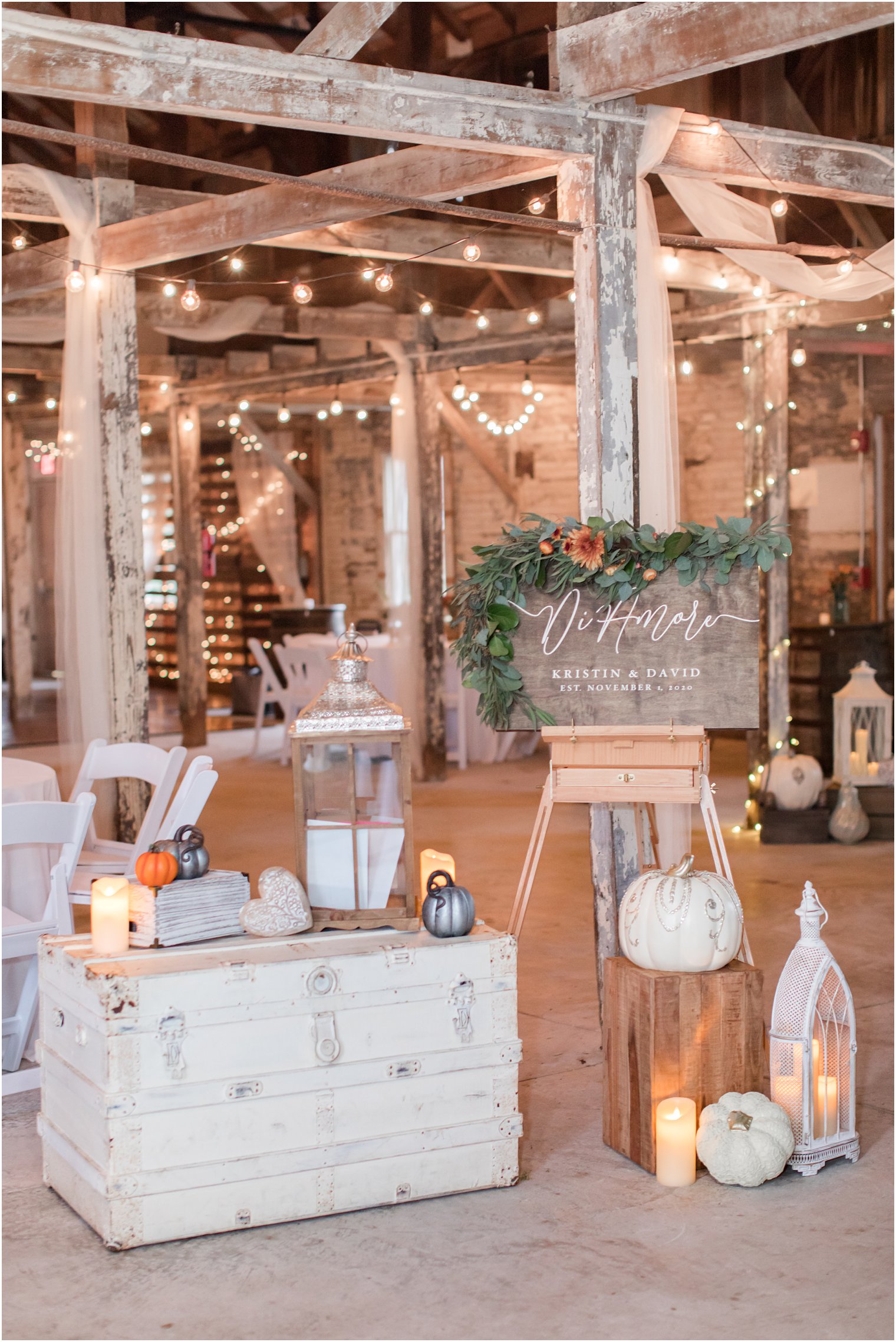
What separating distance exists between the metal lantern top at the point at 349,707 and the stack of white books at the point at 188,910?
40cm

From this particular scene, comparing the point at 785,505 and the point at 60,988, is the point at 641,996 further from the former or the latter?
the point at 785,505

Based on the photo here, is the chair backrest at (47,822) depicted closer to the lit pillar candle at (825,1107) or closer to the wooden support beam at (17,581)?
the lit pillar candle at (825,1107)

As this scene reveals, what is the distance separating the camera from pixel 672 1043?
127 inches

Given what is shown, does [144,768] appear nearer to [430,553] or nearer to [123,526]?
[123,526]

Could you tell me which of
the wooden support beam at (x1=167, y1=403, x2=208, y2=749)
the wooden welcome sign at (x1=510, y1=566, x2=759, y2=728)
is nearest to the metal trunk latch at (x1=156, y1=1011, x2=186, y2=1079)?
the wooden welcome sign at (x1=510, y1=566, x2=759, y2=728)

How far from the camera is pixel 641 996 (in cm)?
327

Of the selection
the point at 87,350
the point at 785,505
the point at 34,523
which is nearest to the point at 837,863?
the point at 785,505

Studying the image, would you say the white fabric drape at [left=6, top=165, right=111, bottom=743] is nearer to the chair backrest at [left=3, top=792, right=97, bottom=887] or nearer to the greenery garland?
the chair backrest at [left=3, top=792, right=97, bottom=887]

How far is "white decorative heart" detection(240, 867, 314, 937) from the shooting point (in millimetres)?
3150

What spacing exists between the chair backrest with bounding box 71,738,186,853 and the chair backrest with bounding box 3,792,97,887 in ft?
2.02

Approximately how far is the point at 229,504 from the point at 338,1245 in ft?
38.3

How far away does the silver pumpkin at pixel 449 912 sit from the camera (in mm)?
3133

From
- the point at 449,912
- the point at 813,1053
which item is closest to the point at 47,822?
the point at 449,912

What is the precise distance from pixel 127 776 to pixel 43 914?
58 centimetres
